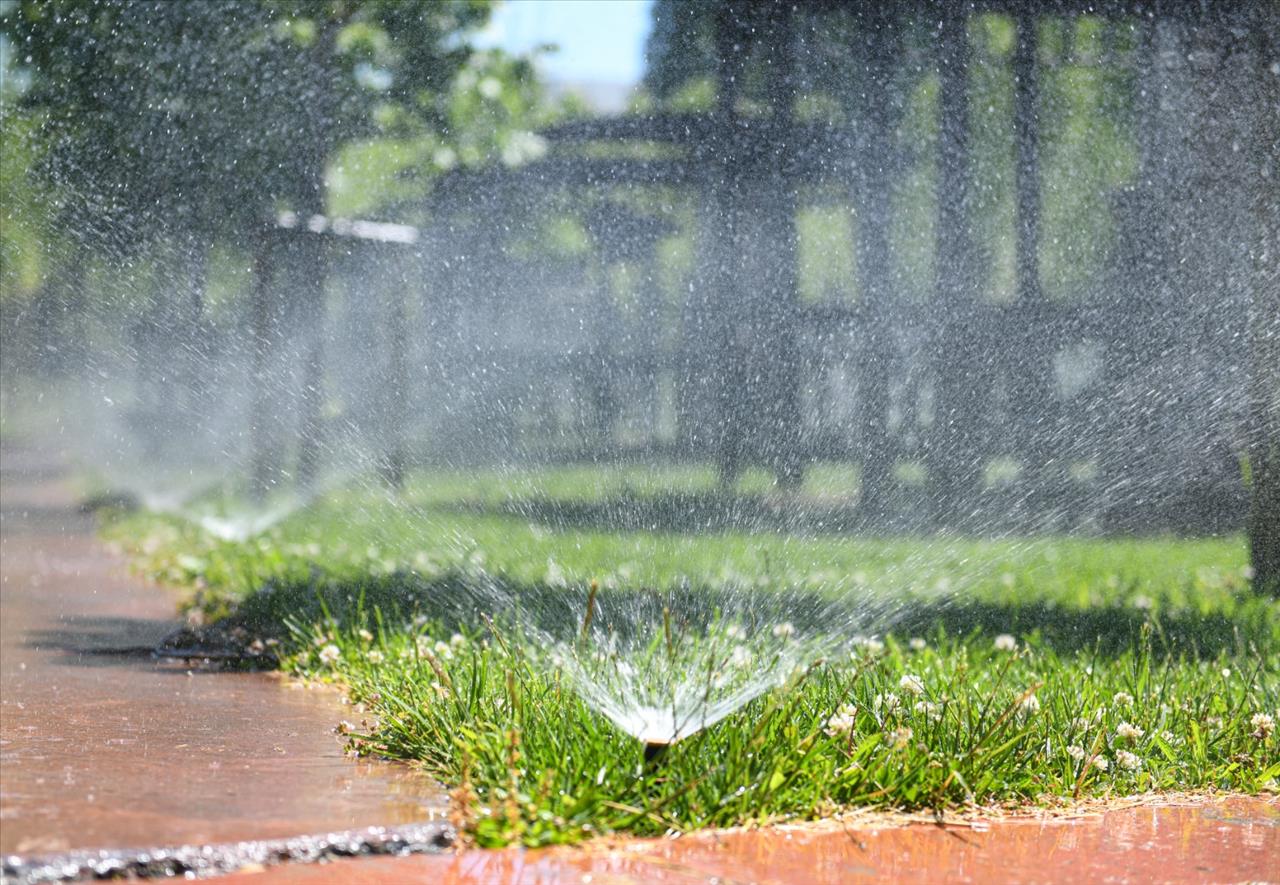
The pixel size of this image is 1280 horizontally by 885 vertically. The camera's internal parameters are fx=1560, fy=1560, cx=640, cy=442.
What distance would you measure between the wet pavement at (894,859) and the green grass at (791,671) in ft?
0.23

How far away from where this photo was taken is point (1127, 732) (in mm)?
2711

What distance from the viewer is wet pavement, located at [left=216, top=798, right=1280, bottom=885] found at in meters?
1.94

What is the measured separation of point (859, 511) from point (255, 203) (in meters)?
3.94

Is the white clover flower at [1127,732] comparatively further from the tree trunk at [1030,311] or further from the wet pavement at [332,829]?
the tree trunk at [1030,311]

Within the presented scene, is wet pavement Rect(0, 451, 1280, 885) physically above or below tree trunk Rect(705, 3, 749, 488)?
below

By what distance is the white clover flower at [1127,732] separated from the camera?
271 centimetres

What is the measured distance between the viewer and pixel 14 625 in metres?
4.38

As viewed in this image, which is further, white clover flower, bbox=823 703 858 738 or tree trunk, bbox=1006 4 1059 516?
tree trunk, bbox=1006 4 1059 516

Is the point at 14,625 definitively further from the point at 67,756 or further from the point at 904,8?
the point at 904,8

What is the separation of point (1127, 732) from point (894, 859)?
78 cm

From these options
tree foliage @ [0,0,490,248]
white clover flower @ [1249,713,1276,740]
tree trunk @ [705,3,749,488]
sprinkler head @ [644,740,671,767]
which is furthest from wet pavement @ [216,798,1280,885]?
tree foliage @ [0,0,490,248]

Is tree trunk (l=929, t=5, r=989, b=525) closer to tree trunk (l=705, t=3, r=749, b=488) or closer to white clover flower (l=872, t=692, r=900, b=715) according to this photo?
tree trunk (l=705, t=3, r=749, b=488)

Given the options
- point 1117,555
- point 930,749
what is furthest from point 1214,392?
point 930,749

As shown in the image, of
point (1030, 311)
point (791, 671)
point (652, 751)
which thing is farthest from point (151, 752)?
point (1030, 311)
